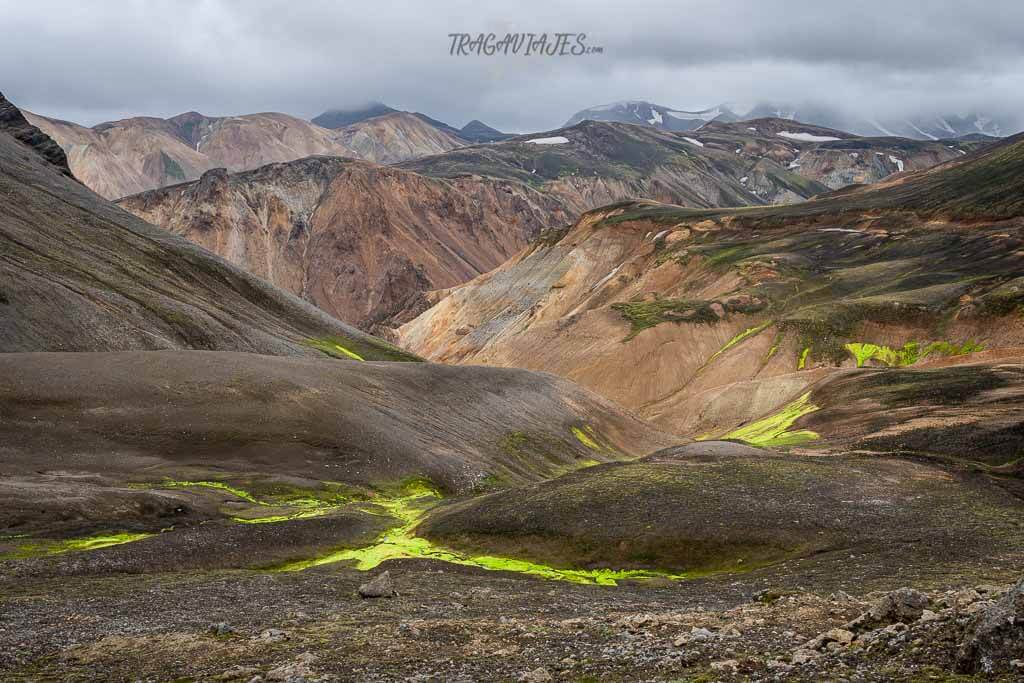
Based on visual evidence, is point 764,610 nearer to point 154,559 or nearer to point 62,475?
point 154,559

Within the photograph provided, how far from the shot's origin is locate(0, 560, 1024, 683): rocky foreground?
13.0 meters

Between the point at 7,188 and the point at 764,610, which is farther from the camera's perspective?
the point at 7,188

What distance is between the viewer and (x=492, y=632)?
1870cm

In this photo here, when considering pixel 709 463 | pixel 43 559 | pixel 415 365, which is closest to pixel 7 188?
pixel 415 365

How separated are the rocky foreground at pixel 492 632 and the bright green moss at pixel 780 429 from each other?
1693 inches

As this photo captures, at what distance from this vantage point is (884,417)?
63062mm

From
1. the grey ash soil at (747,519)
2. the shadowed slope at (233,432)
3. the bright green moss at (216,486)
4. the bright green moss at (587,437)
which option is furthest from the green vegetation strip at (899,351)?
the bright green moss at (216,486)

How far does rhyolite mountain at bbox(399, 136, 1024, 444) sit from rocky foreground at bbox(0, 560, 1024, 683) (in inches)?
1549

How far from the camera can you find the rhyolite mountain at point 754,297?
303 feet

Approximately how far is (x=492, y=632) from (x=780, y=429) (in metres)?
59.0

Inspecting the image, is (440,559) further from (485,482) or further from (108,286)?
(108,286)

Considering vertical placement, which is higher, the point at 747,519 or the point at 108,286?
the point at 108,286

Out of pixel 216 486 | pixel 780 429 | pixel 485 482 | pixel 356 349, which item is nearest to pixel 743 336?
pixel 780 429

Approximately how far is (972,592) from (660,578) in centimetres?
1188
